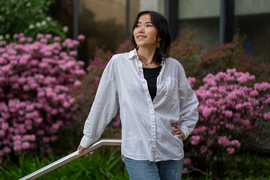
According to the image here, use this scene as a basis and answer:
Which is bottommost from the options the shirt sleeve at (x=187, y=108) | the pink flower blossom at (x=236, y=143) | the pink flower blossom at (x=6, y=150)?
the pink flower blossom at (x=6, y=150)

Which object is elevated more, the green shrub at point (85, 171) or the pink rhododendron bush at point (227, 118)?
the pink rhododendron bush at point (227, 118)

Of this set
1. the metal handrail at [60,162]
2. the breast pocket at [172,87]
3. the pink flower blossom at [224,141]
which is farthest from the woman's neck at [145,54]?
the pink flower blossom at [224,141]

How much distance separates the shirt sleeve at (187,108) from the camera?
7.47 ft

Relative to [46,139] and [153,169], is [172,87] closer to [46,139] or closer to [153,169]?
Answer: [153,169]

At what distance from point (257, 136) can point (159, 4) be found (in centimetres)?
304

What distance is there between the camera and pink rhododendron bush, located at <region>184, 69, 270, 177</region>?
11.5 feet

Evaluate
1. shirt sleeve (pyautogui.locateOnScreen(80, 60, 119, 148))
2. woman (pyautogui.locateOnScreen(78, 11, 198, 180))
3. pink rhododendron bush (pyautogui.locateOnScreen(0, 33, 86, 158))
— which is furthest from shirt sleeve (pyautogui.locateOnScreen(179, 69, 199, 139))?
pink rhododendron bush (pyautogui.locateOnScreen(0, 33, 86, 158))

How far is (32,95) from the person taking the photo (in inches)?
218

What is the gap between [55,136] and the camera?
5.52m

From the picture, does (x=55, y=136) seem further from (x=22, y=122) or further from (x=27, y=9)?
(x=27, y=9)

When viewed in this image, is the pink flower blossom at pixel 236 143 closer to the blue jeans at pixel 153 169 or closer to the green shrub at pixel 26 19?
the blue jeans at pixel 153 169

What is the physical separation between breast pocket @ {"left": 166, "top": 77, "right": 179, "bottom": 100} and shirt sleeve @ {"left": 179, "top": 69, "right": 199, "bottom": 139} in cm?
10

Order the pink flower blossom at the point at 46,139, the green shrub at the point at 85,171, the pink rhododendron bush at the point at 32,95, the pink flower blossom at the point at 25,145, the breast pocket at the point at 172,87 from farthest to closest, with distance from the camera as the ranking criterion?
the pink flower blossom at the point at 46,139
the pink rhododendron bush at the point at 32,95
the pink flower blossom at the point at 25,145
the green shrub at the point at 85,171
the breast pocket at the point at 172,87

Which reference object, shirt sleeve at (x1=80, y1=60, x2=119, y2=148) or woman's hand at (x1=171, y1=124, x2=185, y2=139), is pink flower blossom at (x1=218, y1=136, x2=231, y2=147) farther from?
shirt sleeve at (x1=80, y1=60, x2=119, y2=148)
